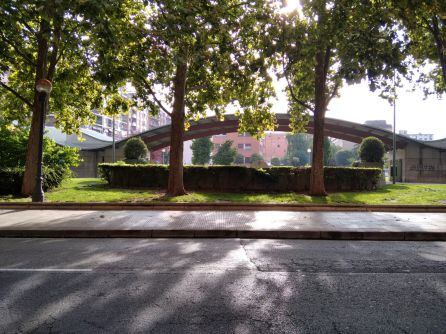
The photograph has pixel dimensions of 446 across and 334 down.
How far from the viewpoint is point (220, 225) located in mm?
9211

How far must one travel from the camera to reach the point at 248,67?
1705 cm

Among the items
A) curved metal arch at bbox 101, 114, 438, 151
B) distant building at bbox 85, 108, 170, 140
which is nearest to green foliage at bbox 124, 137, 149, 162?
curved metal arch at bbox 101, 114, 438, 151

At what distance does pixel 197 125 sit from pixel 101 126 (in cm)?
Answer: 6473

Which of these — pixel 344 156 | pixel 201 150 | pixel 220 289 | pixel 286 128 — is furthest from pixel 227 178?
pixel 344 156

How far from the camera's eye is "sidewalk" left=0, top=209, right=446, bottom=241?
8.38 meters

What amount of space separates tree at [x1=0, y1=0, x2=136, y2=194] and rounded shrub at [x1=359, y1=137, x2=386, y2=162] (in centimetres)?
2073

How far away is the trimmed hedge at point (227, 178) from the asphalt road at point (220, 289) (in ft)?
36.4

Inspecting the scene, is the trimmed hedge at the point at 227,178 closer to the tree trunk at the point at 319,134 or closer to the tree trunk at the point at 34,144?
the tree trunk at the point at 319,134

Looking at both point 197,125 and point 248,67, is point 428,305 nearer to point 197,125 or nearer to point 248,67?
point 248,67

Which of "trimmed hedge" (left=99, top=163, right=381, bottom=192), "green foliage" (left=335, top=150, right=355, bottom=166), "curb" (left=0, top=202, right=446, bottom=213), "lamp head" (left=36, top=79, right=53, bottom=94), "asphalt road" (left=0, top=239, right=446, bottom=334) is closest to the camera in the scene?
"asphalt road" (left=0, top=239, right=446, bottom=334)

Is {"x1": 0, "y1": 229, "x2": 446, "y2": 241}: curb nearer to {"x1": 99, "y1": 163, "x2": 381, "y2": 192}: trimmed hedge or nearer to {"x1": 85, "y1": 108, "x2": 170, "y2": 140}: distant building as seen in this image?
{"x1": 99, "y1": 163, "x2": 381, "y2": 192}: trimmed hedge

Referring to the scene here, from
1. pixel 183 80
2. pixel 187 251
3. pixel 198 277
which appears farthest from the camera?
pixel 183 80

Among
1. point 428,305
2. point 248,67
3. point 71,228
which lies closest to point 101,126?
point 248,67

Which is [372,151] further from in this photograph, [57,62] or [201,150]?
[201,150]
